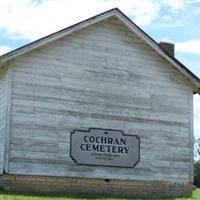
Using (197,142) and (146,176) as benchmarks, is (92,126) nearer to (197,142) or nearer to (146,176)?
(146,176)

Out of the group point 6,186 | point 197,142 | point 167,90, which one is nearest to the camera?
point 6,186

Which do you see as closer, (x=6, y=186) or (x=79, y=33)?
(x=6, y=186)

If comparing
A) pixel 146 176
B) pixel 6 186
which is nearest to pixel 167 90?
pixel 146 176

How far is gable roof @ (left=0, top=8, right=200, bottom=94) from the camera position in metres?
26.5

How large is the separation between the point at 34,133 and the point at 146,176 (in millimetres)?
5693

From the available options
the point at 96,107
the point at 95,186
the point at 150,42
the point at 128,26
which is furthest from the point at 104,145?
the point at 128,26

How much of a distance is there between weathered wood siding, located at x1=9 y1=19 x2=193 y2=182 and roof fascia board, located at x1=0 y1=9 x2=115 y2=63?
45cm

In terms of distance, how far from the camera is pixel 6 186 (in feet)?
84.9

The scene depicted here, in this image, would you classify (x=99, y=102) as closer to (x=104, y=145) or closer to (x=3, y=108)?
(x=104, y=145)

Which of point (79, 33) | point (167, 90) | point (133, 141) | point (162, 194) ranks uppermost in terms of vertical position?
point (79, 33)

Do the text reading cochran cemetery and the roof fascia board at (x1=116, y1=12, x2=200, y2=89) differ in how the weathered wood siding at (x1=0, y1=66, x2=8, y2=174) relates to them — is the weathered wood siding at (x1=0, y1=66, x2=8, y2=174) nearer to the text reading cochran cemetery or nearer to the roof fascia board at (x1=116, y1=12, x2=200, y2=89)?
the text reading cochran cemetery

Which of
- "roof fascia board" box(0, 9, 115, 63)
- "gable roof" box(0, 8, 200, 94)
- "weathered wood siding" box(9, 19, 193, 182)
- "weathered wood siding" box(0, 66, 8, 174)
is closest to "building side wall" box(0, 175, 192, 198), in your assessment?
"weathered wood siding" box(9, 19, 193, 182)

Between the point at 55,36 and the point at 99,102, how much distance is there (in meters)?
3.51

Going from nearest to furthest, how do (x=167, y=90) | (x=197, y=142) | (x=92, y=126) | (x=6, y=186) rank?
(x=6, y=186)
(x=92, y=126)
(x=167, y=90)
(x=197, y=142)
